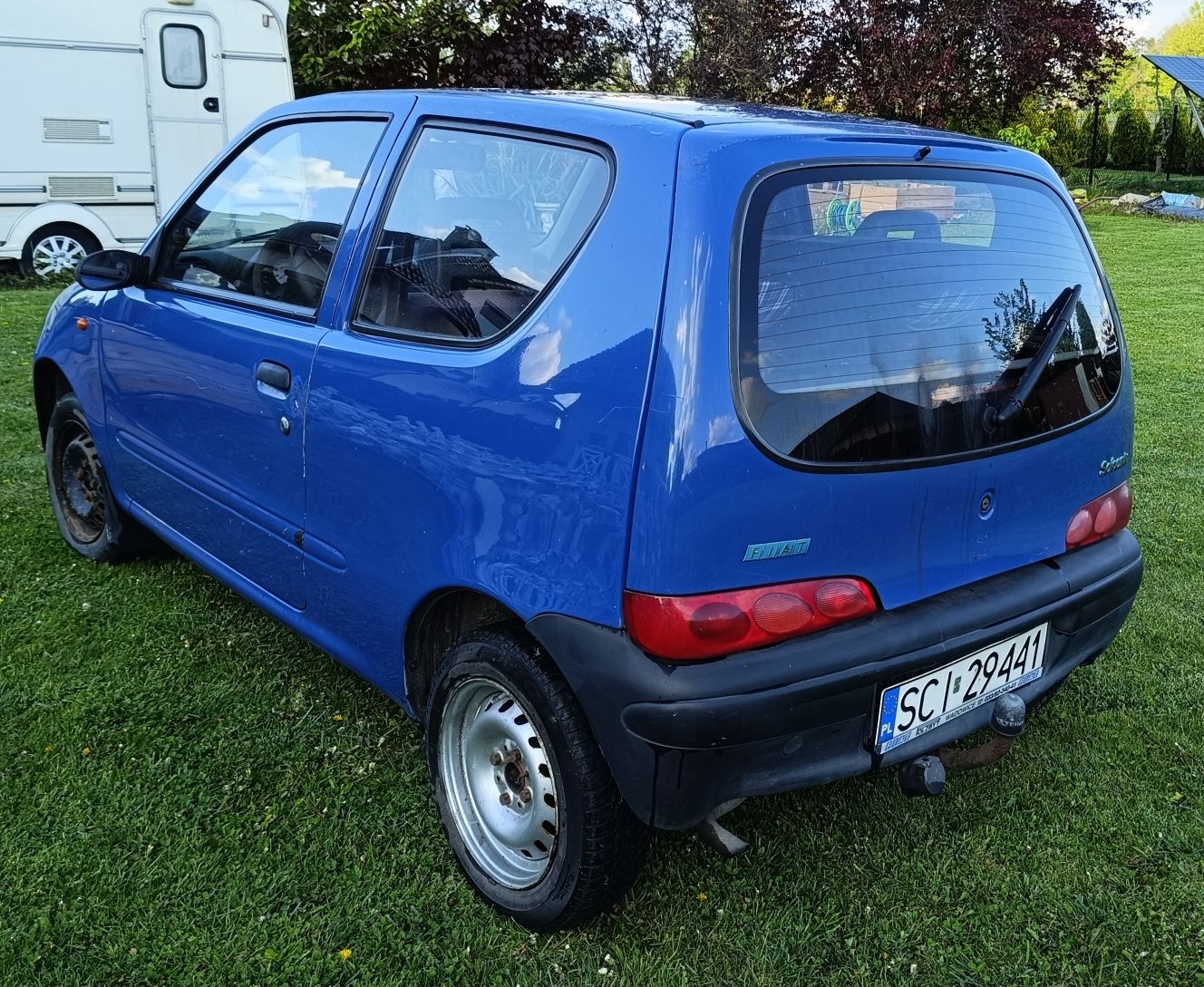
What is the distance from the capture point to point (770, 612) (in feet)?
6.75

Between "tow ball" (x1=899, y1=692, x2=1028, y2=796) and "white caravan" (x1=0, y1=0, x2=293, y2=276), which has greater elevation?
"white caravan" (x1=0, y1=0, x2=293, y2=276)

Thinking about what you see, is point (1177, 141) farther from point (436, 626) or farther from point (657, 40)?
point (436, 626)

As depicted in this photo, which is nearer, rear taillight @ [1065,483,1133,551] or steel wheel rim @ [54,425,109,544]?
rear taillight @ [1065,483,1133,551]

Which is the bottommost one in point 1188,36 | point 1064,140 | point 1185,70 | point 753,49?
point 1064,140

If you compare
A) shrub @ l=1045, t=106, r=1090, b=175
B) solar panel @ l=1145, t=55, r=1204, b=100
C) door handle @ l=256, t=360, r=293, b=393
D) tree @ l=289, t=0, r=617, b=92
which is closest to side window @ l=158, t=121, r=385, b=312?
door handle @ l=256, t=360, r=293, b=393

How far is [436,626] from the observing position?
8.55 feet

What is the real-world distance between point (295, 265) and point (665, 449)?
147 centimetres

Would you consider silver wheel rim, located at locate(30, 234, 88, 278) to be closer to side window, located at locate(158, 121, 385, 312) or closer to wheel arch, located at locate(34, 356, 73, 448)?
wheel arch, located at locate(34, 356, 73, 448)

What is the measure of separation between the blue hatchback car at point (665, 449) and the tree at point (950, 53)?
15.4 metres

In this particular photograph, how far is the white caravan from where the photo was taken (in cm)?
1017

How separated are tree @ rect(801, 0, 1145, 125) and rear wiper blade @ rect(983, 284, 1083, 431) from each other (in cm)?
1539

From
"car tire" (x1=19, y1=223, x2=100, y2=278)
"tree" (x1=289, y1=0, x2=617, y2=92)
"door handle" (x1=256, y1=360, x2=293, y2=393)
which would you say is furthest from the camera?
"tree" (x1=289, y1=0, x2=617, y2=92)

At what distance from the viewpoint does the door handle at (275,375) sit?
108 inches

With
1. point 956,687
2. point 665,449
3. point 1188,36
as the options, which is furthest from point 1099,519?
point 1188,36
